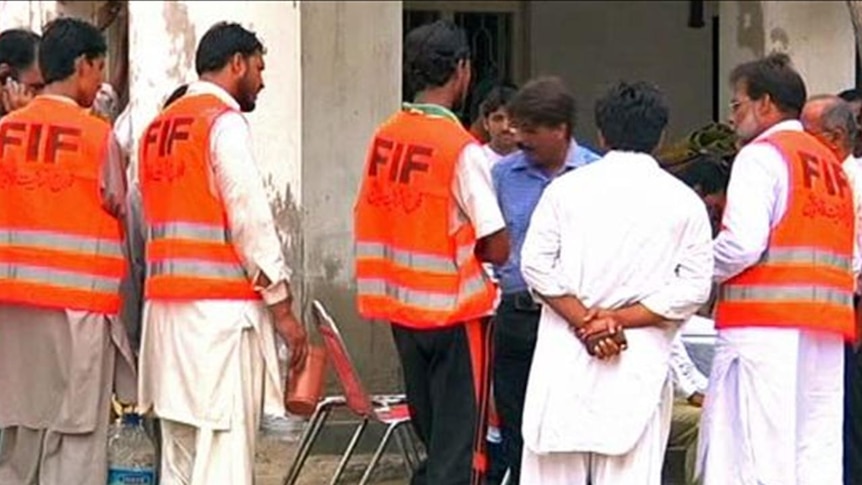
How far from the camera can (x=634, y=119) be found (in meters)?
5.55

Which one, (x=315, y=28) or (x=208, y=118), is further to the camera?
(x=315, y=28)

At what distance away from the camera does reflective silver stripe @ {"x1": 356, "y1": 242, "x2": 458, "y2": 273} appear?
19.3 ft

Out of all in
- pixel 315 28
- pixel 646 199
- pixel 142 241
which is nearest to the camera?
pixel 646 199

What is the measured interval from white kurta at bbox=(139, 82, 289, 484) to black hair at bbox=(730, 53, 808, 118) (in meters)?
1.71

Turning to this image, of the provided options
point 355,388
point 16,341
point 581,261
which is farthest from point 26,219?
point 581,261

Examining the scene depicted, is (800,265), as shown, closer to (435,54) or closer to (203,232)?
(435,54)

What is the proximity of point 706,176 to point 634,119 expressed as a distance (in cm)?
182

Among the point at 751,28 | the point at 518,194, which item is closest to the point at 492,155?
the point at 518,194

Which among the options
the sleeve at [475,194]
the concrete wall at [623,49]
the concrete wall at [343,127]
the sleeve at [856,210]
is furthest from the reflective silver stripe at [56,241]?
the concrete wall at [623,49]

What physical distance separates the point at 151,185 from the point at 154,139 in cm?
16

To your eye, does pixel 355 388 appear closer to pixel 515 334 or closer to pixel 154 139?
pixel 515 334

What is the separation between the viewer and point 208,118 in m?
5.84

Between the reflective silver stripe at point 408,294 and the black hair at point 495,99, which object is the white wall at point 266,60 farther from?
the reflective silver stripe at point 408,294

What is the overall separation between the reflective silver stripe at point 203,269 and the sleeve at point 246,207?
0.17ft
